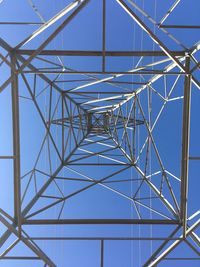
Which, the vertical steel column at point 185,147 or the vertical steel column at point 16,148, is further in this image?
the vertical steel column at point 185,147

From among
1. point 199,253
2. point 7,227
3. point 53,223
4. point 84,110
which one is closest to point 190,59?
point 199,253

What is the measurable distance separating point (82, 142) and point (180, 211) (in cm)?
1098

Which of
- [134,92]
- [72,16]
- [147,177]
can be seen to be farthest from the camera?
[134,92]

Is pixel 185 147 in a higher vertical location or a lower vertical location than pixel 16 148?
higher

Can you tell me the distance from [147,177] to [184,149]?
3799 mm

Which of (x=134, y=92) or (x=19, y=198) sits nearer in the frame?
(x=19, y=198)

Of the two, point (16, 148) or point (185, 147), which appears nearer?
point (16, 148)

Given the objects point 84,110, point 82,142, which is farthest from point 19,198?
point 84,110

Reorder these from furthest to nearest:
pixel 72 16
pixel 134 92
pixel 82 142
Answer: pixel 82 142, pixel 134 92, pixel 72 16

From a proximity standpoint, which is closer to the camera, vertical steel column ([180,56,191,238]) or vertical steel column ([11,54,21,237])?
vertical steel column ([11,54,21,237])

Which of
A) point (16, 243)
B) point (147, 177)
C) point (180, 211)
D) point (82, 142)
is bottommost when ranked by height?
point (16, 243)

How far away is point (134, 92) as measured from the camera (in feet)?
55.9

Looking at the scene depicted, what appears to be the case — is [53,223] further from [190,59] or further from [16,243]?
[190,59]

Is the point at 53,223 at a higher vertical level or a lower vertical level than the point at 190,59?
lower
